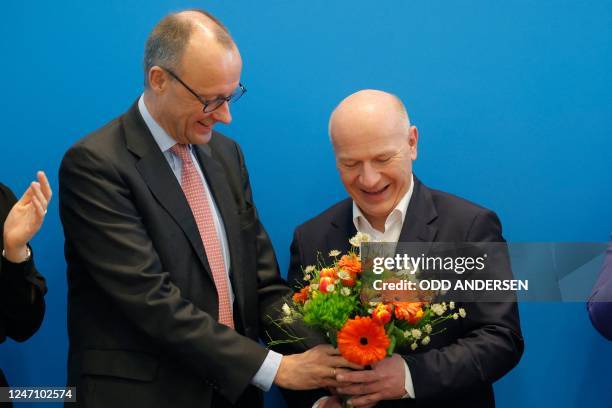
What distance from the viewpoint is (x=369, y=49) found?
3678mm

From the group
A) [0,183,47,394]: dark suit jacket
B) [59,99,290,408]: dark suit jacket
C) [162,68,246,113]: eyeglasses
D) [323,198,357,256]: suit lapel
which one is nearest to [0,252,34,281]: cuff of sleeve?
[0,183,47,394]: dark suit jacket

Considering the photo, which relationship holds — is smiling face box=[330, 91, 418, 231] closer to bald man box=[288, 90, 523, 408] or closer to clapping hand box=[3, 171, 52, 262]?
bald man box=[288, 90, 523, 408]

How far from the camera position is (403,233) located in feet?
10.4

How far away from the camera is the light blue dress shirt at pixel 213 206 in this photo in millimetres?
2973

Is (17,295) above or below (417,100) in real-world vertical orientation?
below

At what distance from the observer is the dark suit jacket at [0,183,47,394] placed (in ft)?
9.92

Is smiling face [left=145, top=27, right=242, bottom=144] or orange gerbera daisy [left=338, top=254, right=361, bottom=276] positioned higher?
smiling face [left=145, top=27, right=242, bottom=144]

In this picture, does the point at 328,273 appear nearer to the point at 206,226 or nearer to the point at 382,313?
the point at 382,313

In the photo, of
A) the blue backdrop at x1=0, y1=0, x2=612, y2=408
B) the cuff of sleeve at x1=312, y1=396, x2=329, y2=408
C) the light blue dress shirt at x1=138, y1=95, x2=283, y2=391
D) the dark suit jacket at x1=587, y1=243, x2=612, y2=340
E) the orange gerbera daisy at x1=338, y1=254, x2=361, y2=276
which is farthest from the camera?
the blue backdrop at x1=0, y1=0, x2=612, y2=408

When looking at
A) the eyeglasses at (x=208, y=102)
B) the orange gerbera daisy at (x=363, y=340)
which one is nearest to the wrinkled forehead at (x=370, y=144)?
the eyeglasses at (x=208, y=102)

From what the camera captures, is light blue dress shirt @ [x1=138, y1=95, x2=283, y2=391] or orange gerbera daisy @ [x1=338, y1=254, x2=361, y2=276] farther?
light blue dress shirt @ [x1=138, y1=95, x2=283, y2=391]

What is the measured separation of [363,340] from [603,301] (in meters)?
1.04

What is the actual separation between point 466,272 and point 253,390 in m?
0.89

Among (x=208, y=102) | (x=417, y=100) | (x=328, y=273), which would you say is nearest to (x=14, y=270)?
(x=208, y=102)
